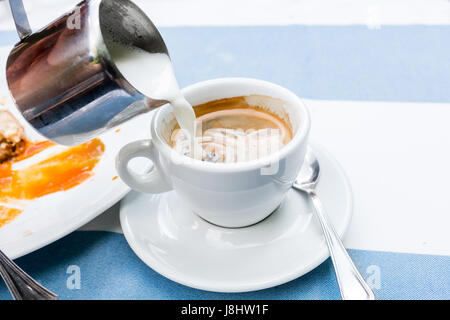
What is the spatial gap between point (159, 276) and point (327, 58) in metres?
0.80

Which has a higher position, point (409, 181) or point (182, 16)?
point (182, 16)

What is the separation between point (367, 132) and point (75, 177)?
2.00ft

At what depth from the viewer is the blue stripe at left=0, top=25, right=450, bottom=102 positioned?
3.49 ft

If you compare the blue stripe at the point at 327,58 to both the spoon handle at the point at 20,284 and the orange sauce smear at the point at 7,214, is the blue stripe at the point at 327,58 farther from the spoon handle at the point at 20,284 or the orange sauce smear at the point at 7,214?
the spoon handle at the point at 20,284

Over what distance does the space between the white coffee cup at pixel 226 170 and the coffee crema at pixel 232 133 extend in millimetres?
22

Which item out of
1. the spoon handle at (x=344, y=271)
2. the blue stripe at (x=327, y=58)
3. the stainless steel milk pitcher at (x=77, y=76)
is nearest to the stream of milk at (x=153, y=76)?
the stainless steel milk pitcher at (x=77, y=76)

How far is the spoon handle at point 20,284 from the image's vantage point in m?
0.58

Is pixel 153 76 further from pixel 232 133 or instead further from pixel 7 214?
pixel 7 214

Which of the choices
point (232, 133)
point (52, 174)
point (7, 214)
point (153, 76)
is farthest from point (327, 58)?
point (7, 214)

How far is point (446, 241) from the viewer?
687mm

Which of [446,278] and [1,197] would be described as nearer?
[446,278]

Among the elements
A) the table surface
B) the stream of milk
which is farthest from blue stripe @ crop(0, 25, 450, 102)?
the stream of milk
